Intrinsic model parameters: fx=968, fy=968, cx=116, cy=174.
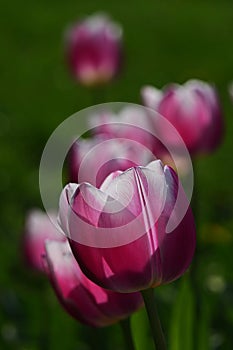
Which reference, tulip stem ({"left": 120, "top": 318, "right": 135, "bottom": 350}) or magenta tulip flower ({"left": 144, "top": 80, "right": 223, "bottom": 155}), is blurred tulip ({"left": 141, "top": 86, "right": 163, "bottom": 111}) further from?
tulip stem ({"left": 120, "top": 318, "right": 135, "bottom": 350})

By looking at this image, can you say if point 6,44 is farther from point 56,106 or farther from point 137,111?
point 137,111

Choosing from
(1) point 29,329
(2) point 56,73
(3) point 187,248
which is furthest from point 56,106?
(3) point 187,248

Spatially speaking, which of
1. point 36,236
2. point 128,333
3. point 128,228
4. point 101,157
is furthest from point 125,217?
point 36,236

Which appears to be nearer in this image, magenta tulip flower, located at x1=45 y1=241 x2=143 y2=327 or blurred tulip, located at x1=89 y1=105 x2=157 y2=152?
magenta tulip flower, located at x1=45 y1=241 x2=143 y2=327

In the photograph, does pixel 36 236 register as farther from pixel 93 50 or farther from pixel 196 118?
pixel 93 50

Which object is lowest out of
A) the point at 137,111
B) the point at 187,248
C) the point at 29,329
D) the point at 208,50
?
the point at 208,50

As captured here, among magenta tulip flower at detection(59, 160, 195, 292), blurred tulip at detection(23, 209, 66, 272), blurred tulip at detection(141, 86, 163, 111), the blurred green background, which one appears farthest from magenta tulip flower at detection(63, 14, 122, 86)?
magenta tulip flower at detection(59, 160, 195, 292)

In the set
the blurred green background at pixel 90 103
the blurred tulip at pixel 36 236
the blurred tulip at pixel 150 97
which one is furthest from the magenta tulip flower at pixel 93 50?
the blurred tulip at pixel 150 97
